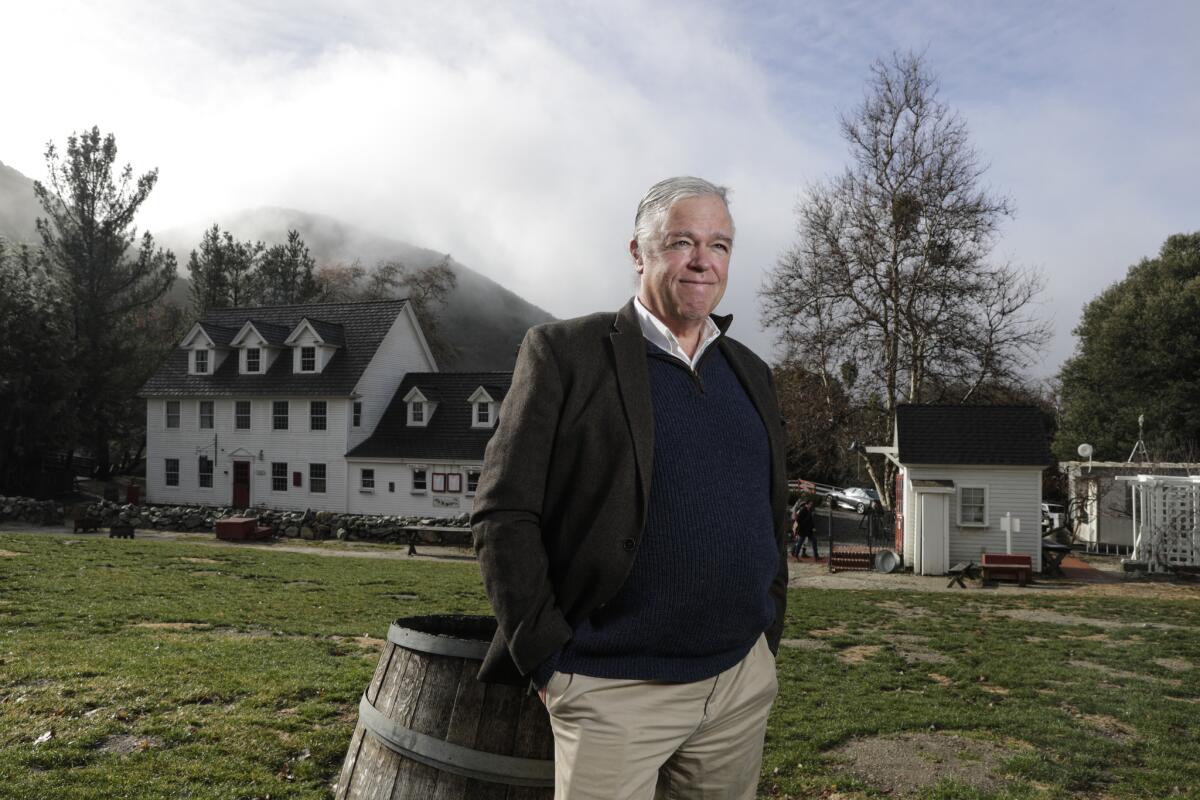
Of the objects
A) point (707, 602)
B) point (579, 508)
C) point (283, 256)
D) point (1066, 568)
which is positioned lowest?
point (1066, 568)

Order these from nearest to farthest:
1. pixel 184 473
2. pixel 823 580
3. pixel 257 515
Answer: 1. pixel 823 580
2. pixel 257 515
3. pixel 184 473

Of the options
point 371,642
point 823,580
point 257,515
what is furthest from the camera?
point 257,515

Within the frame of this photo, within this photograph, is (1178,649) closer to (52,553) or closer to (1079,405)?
(52,553)

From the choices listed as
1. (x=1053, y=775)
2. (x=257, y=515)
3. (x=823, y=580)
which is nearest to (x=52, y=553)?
(x=257, y=515)

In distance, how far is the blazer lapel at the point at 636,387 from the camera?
2.55 m

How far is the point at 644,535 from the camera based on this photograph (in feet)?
8.48

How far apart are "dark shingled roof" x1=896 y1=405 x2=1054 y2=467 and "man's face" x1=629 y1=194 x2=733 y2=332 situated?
76.7 ft

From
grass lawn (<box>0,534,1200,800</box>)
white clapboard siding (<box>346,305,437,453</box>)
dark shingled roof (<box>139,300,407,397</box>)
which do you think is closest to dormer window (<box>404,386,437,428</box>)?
white clapboard siding (<box>346,305,437,453</box>)

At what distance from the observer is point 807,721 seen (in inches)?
293

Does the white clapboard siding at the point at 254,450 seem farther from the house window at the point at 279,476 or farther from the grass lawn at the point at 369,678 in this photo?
the grass lawn at the point at 369,678

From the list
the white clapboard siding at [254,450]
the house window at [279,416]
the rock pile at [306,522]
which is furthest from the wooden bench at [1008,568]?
the house window at [279,416]

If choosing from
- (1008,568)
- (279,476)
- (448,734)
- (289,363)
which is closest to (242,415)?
(289,363)

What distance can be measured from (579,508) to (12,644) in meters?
8.73

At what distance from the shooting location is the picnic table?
942 inches
